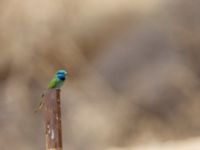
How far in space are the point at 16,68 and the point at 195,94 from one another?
272 centimetres

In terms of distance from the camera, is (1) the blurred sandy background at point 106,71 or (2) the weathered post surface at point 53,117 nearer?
(2) the weathered post surface at point 53,117

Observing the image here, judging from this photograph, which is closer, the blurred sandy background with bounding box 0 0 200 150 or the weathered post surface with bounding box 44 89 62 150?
the weathered post surface with bounding box 44 89 62 150

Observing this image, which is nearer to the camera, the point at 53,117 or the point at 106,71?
the point at 53,117

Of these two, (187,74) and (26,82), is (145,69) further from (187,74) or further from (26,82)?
(26,82)

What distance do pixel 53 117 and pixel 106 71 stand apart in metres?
4.56

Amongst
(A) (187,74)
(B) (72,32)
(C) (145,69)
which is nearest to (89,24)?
(B) (72,32)

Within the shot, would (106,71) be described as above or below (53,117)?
above

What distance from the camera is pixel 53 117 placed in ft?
13.1

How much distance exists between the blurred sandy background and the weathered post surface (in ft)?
14.5

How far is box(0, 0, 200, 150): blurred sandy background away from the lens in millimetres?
8359

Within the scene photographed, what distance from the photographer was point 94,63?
8.61m

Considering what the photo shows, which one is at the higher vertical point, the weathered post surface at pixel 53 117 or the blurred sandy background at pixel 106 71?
the blurred sandy background at pixel 106 71

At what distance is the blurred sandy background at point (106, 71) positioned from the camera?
836 cm

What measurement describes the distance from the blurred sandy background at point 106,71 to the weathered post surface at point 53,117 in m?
4.41
